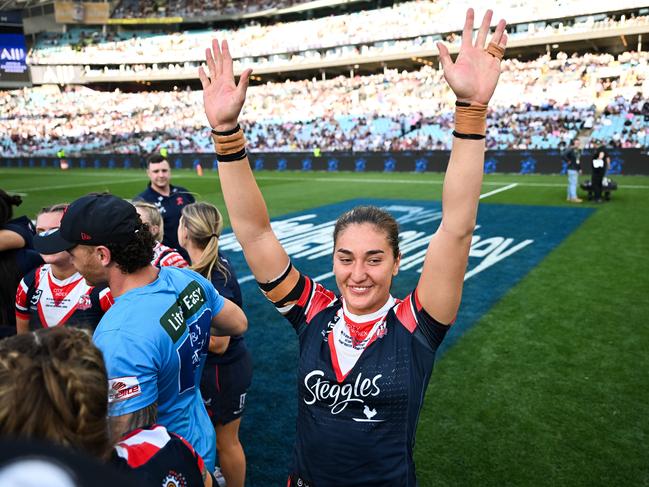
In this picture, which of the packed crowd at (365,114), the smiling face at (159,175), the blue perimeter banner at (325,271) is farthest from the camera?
the packed crowd at (365,114)

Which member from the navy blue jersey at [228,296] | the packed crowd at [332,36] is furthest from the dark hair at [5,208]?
the packed crowd at [332,36]

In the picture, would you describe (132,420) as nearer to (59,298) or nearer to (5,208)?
(59,298)

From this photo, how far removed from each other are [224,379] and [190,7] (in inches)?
3329

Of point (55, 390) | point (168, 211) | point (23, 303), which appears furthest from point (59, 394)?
point (168, 211)

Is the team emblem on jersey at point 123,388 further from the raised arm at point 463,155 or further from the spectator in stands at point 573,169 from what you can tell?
the spectator in stands at point 573,169

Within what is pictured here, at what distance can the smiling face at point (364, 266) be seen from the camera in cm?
219

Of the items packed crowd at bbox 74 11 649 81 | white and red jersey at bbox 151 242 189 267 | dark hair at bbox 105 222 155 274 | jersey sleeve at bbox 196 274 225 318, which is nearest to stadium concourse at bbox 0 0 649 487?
packed crowd at bbox 74 11 649 81

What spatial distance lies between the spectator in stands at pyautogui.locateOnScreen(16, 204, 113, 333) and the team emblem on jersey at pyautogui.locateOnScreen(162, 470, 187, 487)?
6.60 ft

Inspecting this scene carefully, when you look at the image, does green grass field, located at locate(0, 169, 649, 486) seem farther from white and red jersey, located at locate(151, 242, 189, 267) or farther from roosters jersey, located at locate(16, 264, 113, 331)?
roosters jersey, located at locate(16, 264, 113, 331)

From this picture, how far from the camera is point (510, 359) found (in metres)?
5.92

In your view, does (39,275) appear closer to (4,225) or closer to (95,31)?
(4,225)

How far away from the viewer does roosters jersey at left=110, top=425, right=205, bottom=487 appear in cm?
154

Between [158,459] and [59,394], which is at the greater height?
[59,394]

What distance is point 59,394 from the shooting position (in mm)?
1239
